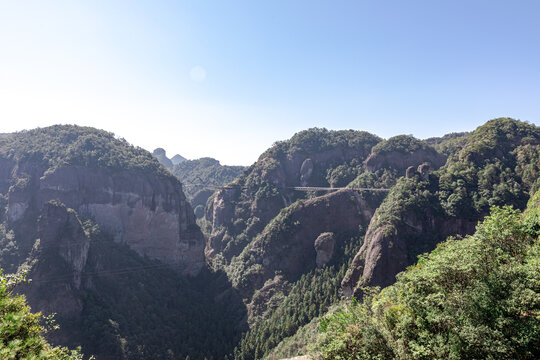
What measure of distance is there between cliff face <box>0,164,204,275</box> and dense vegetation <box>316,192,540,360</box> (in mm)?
77410

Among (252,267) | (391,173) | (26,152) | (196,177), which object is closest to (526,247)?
(252,267)

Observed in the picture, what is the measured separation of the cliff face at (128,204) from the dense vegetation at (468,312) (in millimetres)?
77410

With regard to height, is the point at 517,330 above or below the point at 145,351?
above

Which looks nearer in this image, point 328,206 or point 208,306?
point 208,306

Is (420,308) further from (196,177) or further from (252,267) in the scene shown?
(196,177)

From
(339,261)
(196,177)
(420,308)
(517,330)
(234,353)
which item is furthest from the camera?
(196,177)

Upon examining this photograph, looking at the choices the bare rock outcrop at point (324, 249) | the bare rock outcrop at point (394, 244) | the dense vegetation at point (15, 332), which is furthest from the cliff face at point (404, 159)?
the dense vegetation at point (15, 332)

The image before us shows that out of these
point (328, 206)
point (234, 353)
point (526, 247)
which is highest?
point (526, 247)

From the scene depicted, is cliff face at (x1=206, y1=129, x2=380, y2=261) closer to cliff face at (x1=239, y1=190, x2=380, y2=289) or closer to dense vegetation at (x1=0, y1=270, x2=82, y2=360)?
cliff face at (x1=239, y1=190, x2=380, y2=289)

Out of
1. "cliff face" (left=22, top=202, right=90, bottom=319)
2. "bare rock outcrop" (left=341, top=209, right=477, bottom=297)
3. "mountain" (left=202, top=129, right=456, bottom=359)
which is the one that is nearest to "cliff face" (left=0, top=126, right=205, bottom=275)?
"cliff face" (left=22, top=202, right=90, bottom=319)

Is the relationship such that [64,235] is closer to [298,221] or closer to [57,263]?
→ [57,263]

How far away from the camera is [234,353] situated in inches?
2218

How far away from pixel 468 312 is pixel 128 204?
3417 inches

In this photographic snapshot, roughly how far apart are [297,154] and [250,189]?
27.9 m
